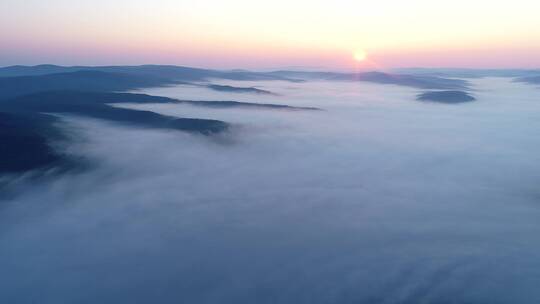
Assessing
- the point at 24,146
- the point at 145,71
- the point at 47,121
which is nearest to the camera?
the point at 24,146

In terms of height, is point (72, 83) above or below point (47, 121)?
above

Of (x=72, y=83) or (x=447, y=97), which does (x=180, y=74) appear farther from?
(x=447, y=97)

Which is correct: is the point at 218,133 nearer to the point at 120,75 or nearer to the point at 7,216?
the point at 7,216

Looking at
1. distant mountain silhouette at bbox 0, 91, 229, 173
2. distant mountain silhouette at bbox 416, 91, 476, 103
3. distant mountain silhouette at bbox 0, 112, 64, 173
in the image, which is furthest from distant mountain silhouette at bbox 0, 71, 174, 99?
distant mountain silhouette at bbox 416, 91, 476, 103

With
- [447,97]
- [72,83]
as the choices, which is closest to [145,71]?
[72,83]

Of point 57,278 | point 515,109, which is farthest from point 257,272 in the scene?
point 515,109

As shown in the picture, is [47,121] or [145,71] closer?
[47,121]

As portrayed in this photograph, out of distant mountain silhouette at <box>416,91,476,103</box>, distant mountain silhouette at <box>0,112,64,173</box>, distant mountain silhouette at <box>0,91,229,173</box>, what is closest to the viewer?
distant mountain silhouette at <box>0,112,64,173</box>

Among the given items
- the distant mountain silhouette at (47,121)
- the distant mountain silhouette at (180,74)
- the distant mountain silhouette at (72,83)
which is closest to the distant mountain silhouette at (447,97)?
the distant mountain silhouette at (180,74)

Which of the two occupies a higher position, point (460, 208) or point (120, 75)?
point (120, 75)

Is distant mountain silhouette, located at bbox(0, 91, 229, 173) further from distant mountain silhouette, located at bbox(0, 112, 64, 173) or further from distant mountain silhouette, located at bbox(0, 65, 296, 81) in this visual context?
distant mountain silhouette, located at bbox(0, 65, 296, 81)

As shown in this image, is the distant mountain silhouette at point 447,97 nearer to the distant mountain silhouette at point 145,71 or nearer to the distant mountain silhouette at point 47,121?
the distant mountain silhouette at point 47,121
